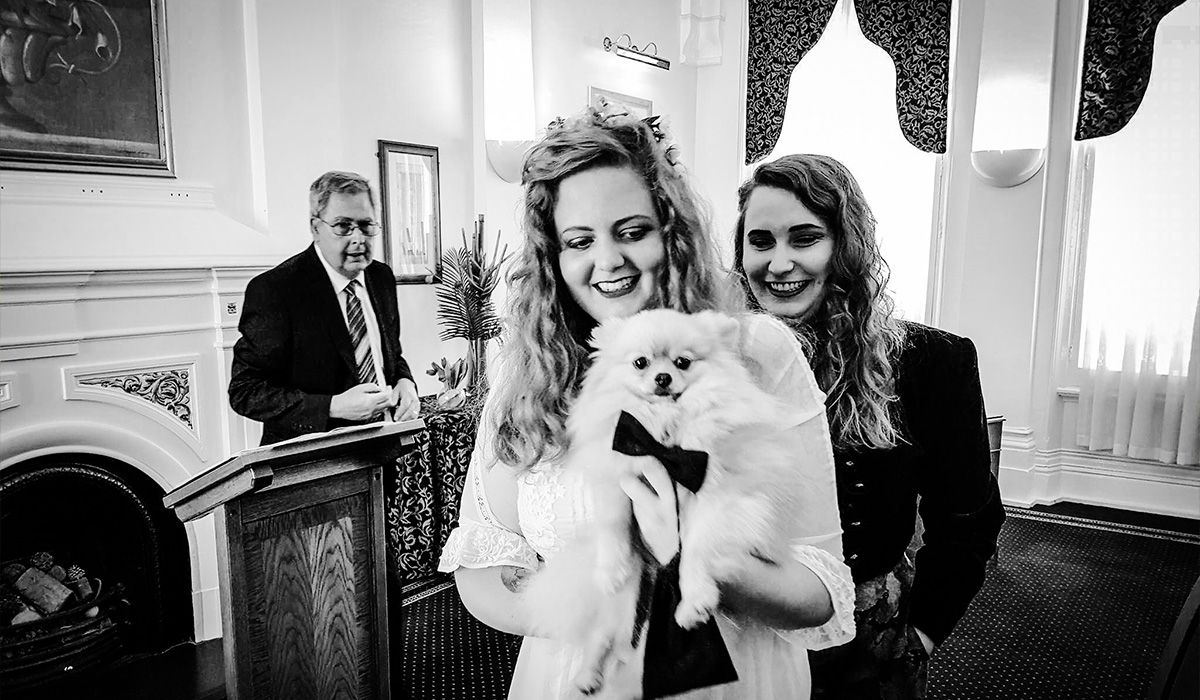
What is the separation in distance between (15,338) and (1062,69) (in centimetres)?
577

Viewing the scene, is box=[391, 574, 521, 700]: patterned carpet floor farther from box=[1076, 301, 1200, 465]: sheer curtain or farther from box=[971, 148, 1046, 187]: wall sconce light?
box=[1076, 301, 1200, 465]: sheer curtain

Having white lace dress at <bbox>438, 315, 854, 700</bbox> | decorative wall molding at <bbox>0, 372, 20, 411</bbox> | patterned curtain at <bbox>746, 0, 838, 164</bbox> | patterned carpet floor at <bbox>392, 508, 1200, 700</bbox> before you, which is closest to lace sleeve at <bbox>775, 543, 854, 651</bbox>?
white lace dress at <bbox>438, 315, 854, 700</bbox>

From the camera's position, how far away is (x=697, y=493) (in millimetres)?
896

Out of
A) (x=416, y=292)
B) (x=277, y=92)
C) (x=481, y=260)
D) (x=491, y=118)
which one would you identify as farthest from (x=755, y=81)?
(x=277, y=92)

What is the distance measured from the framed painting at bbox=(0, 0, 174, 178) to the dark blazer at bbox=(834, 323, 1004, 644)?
2256 millimetres

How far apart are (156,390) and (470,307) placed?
4.62 ft

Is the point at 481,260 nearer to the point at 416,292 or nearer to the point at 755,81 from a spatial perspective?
the point at 416,292

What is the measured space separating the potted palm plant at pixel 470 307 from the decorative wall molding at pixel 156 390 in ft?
3.84

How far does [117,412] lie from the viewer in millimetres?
2512

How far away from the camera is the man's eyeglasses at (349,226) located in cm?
282

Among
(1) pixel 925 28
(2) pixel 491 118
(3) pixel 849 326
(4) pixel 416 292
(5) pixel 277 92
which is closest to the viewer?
(3) pixel 849 326

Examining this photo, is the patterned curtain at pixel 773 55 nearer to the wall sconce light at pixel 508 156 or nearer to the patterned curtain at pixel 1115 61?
the patterned curtain at pixel 1115 61

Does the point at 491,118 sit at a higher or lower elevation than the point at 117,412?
higher

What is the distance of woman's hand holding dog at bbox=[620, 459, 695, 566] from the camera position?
899 millimetres
